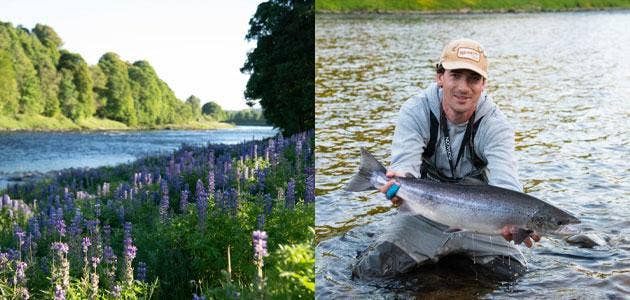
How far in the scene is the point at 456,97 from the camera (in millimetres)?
4625

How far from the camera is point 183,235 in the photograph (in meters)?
4.60

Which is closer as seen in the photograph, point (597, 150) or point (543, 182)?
point (543, 182)

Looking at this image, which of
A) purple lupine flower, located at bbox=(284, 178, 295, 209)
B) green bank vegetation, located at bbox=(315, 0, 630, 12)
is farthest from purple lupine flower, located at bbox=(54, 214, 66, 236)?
green bank vegetation, located at bbox=(315, 0, 630, 12)

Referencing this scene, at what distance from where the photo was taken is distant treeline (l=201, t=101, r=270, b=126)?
15.0 feet

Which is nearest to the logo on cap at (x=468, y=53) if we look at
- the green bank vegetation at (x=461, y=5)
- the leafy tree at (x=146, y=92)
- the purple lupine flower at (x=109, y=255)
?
the leafy tree at (x=146, y=92)

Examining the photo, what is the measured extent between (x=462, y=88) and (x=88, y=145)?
281cm

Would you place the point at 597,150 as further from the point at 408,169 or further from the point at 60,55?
the point at 60,55

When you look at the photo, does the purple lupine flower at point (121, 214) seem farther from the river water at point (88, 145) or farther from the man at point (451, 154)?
the man at point (451, 154)

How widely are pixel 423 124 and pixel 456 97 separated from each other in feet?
1.10

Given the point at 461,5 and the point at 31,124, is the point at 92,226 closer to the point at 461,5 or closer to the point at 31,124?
the point at 31,124

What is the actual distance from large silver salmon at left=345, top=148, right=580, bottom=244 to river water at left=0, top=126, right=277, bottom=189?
112 cm

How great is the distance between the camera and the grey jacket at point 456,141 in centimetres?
457

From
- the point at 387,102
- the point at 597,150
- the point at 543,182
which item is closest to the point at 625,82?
the point at 387,102

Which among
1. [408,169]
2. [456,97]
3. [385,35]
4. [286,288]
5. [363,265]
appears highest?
[385,35]
